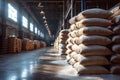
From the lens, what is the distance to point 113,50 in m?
5.38

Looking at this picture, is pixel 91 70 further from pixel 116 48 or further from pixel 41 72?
pixel 41 72

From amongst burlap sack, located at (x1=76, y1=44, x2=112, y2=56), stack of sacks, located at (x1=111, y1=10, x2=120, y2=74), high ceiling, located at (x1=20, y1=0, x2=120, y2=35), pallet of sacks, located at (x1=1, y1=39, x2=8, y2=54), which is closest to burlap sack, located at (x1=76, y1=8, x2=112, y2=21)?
stack of sacks, located at (x1=111, y1=10, x2=120, y2=74)

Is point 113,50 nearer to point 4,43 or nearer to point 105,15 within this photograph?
point 105,15

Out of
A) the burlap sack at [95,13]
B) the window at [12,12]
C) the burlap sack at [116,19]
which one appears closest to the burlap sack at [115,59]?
the burlap sack at [116,19]

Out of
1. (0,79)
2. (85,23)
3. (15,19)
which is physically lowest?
(0,79)

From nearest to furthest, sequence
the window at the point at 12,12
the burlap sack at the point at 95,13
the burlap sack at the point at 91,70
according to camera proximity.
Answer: the burlap sack at the point at 91,70 → the burlap sack at the point at 95,13 → the window at the point at 12,12

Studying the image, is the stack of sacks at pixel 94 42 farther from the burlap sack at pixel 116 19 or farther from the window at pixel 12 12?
the window at pixel 12 12

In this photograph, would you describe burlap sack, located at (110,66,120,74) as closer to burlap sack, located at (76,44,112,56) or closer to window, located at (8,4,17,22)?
burlap sack, located at (76,44,112,56)

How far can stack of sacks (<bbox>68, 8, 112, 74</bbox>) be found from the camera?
5.26 m

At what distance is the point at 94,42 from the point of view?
5434 millimetres

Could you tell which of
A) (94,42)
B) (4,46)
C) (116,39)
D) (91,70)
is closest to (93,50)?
(94,42)

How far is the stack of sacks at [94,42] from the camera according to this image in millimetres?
5258

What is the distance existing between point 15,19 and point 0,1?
504 centimetres

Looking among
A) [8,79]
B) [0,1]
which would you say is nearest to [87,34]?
[8,79]
